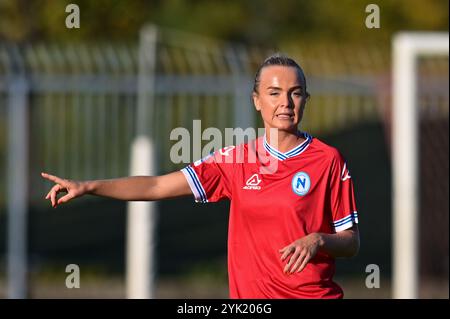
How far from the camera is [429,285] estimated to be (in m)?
10.6

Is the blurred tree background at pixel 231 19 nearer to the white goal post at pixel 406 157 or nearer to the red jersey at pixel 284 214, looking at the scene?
the white goal post at pixel 406 157

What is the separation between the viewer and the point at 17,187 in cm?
1073

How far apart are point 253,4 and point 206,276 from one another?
30.3 feet

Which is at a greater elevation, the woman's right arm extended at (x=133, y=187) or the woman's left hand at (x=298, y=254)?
the woman's right arm extended at (x=133, y=187)

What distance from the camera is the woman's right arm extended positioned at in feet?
15.7

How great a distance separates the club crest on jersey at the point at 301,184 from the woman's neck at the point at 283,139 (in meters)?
0.15

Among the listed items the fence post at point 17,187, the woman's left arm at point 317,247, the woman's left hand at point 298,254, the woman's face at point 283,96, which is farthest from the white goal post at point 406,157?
the woman's left hand at point 298,254

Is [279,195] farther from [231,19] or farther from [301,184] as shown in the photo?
[231,19]

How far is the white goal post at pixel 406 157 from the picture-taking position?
873cm

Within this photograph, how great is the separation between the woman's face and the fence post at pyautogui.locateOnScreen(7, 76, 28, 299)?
612 cm

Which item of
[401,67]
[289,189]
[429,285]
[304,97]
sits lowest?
[429,285]

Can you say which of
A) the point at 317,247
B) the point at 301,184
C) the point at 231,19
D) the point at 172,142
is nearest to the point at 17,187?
the point at 172,142
